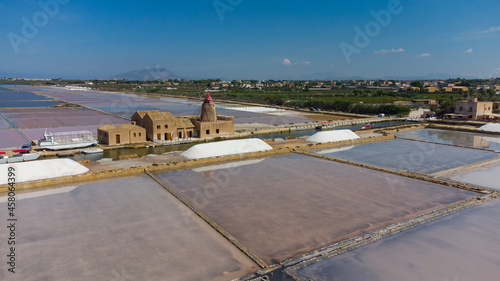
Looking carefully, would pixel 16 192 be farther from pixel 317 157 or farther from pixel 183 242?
pixel 317 157

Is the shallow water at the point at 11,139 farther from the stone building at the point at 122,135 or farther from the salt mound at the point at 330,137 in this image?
the salt mound at the point at 330,137

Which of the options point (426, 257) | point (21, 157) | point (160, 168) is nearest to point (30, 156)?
point (21, 157)

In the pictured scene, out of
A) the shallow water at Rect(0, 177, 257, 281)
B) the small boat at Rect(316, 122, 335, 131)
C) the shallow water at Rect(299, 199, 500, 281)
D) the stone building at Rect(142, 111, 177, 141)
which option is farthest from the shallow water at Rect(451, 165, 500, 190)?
the small boat at Rect(316, 122, 335, 131)

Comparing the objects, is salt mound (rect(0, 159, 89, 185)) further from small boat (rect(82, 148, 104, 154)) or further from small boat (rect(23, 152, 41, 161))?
small boat (rect(82, 148, 104, 154))

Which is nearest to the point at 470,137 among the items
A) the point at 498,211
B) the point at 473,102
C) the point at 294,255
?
the point at 473,102

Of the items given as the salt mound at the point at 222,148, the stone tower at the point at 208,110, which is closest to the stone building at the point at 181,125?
the stone tower at the point at 208,110
